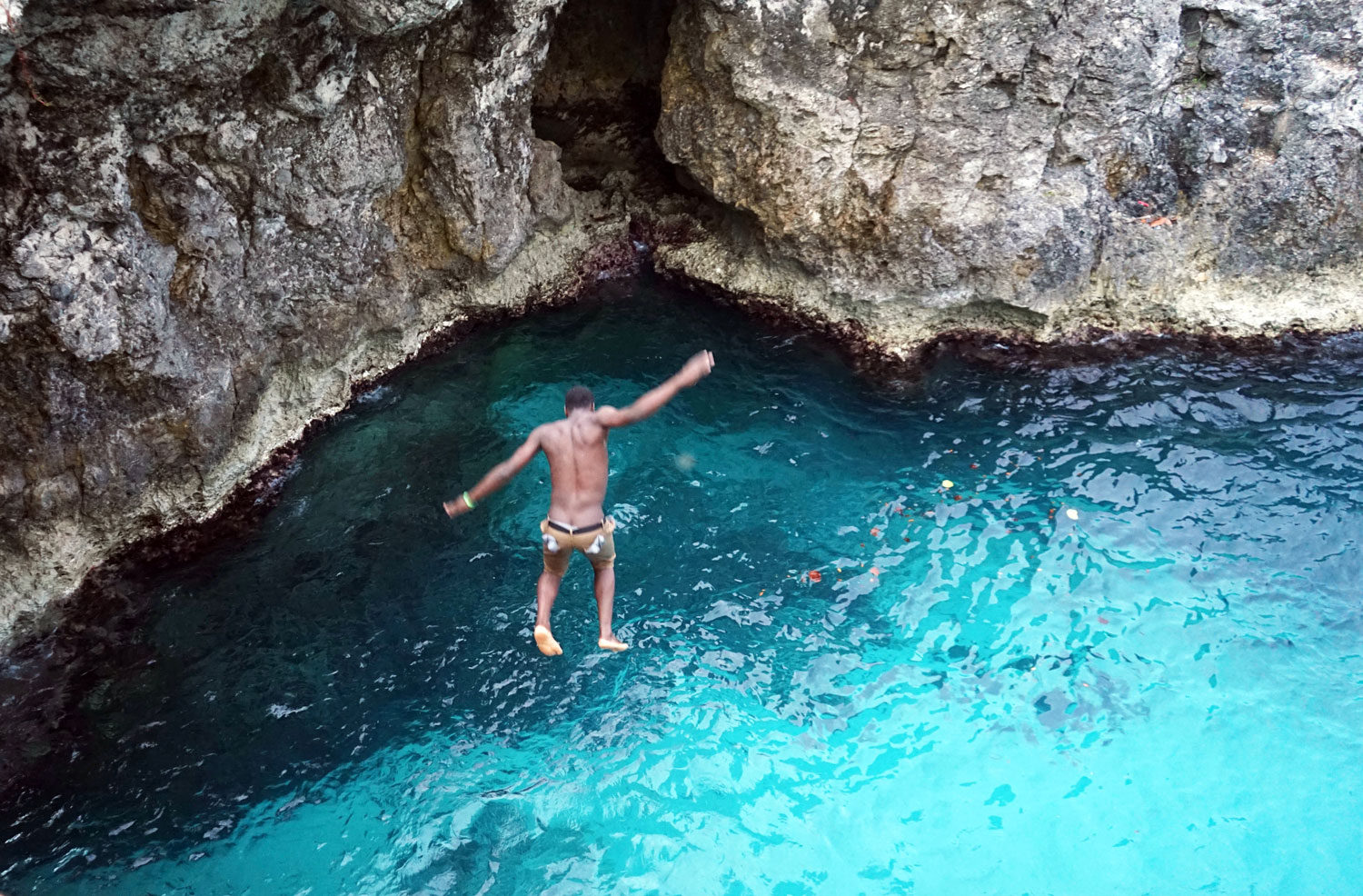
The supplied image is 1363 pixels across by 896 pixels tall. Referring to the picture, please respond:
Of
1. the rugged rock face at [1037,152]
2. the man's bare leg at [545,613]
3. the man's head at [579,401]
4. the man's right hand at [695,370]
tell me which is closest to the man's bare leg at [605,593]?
the man's bare leg at [545,613]

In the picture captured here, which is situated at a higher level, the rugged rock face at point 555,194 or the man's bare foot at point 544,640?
the rugged rock face at point 555,194

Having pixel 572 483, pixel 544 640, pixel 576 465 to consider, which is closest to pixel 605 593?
pixel 544 640

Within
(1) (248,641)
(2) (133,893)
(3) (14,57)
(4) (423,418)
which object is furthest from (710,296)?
(2) (133,893)

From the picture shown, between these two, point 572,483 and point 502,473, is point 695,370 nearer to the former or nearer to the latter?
point 572,483

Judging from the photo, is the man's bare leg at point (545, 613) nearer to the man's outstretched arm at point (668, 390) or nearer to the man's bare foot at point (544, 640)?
the man's bare foot at point (544, 640)

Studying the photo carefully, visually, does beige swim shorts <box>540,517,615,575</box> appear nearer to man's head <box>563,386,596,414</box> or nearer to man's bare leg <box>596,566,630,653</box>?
man's bare leg <box>596,566,630,653</box>

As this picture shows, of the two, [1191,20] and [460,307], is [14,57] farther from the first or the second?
[1191,20]
